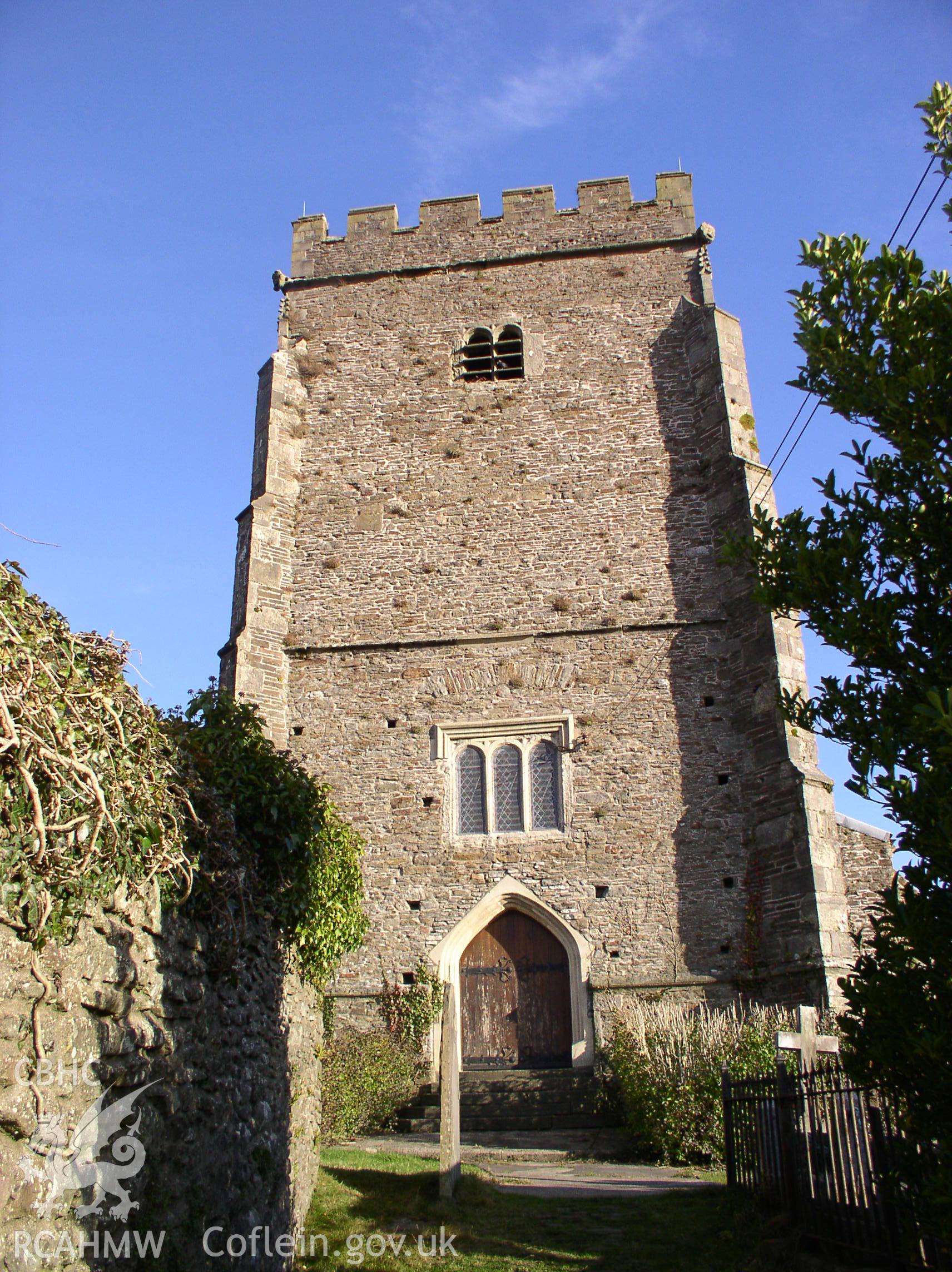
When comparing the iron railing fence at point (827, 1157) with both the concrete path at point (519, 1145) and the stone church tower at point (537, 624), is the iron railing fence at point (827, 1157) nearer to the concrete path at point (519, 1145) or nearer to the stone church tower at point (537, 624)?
the concrete path at point (519, 1145)

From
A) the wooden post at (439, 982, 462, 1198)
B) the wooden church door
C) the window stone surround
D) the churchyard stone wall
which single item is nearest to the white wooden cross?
the wooden post at (439, 982, 462, 1198)

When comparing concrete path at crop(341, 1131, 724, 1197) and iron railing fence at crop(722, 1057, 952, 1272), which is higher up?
iron railing fence at crop(722, 1057, 952, 1272)

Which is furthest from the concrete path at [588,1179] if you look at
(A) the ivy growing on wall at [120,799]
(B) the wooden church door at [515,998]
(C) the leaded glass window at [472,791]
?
(C) the leaded glass window at [472,791]

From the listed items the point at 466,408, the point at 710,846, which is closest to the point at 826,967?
the point at 710,846

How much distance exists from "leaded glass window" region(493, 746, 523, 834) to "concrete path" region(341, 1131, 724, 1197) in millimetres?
3426

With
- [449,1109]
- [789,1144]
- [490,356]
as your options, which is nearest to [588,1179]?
[449,1109]

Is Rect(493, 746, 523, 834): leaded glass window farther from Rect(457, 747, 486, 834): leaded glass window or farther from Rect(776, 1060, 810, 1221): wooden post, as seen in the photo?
Rect(776, 1060, 810, 1221): wooden post

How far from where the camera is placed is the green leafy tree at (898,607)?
4113 millimetres

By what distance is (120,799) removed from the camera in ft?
13.2

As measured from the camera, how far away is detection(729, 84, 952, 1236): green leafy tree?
162 inches

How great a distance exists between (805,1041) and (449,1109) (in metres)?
2.51

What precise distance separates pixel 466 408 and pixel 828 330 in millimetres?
9847

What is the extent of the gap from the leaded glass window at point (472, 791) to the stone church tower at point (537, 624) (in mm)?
30

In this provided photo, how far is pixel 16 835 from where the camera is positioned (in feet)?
10.9
